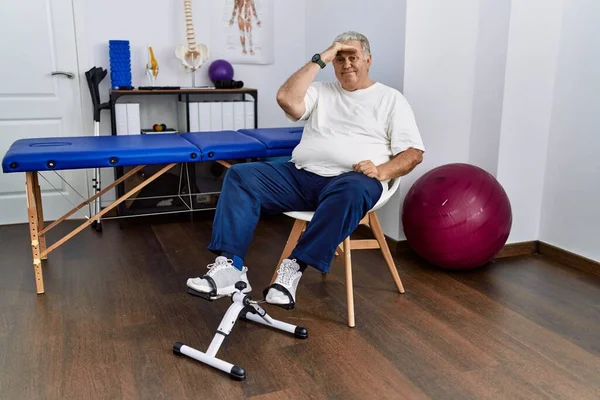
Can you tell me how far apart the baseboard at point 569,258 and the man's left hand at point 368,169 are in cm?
134

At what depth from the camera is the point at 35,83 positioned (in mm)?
3619

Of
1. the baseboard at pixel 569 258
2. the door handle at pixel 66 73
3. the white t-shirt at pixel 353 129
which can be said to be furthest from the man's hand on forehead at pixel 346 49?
the door handle at pixel 66 73

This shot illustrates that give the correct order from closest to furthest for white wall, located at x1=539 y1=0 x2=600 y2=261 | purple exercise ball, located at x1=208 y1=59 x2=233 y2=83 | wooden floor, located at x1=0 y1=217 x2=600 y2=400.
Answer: wooden floor, located at x1=0 y1=217 x2=600 y2=400 < white wall, located at x1=539 y1=0 x2=600 y2=261 < purple exercise ball, located at x1=208 y1=59 x2=233 y2=83

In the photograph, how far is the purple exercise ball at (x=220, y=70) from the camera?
153 inches

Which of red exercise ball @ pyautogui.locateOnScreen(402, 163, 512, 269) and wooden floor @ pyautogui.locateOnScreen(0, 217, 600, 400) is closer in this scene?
wooden floor @ pyautogui.locateOnScreen(0, 217, 600, 400)

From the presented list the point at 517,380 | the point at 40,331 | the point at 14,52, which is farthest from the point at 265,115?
the point at 517,380

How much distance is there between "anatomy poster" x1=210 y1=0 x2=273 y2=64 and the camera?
3.99 meters

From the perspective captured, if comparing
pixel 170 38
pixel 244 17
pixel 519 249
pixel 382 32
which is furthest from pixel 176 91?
pixel 519 249

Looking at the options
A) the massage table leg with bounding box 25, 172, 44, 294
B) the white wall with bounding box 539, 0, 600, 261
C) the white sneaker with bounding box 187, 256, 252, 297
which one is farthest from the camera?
the white wall with bounding box 539, 0, 600, 261

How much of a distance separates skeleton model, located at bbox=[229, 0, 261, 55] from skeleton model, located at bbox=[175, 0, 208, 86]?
341 mm

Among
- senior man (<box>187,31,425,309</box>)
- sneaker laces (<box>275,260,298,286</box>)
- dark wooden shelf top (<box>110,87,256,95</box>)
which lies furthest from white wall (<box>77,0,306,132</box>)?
sneaker laces (<box>275,260,298,286</box>)

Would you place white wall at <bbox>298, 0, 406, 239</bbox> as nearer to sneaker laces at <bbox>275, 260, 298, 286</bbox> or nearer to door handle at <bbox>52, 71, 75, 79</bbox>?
sneaker laces at <bbox>275, 260, 298, 286</bbox>

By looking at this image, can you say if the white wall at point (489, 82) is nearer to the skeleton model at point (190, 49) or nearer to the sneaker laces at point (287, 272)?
the sneaker laces at point (287, 272)

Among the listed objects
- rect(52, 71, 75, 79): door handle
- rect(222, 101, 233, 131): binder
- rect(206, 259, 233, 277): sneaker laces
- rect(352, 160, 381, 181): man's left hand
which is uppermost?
rect(52, 71, 75, 79): door handle
